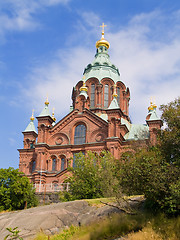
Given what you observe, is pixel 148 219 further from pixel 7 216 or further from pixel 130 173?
pixel 7 216

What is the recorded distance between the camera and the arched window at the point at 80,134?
52.6 meters

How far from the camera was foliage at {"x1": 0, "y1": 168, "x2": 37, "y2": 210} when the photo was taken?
3678 cm

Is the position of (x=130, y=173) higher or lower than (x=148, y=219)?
higher

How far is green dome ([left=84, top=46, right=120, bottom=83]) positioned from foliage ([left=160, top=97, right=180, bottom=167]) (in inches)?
1572

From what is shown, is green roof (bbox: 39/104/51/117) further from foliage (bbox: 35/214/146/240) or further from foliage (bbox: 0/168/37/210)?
foliage (bbox: 35/214/146/240)

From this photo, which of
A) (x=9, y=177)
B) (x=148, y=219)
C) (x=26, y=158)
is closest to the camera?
(x=148, y=219)

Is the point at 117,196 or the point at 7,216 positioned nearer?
the point at 117,196

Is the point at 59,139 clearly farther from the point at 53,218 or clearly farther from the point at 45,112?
the point at 53,218

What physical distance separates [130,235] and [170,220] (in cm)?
210

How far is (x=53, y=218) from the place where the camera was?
925 inches

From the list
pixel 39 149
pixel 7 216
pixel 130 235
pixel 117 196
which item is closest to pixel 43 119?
pixel 39 149

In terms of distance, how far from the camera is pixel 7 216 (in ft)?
87.7

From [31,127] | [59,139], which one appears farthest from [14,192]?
[31,127]

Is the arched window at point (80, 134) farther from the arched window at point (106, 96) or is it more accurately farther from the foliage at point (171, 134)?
the foliage at point (171, 134)
